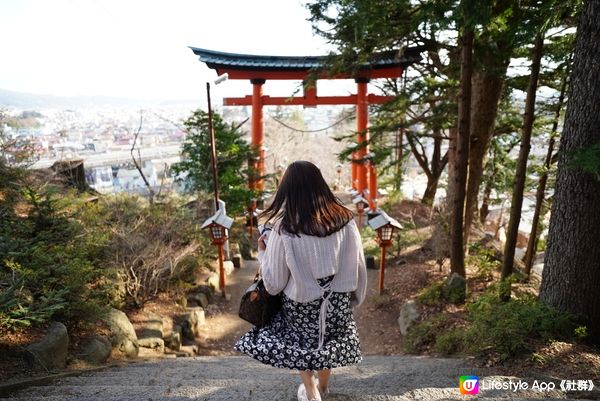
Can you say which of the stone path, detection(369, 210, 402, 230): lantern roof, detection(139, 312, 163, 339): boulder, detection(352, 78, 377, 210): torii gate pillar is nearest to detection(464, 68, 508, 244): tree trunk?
detection(369, 210, 402, 230): lantern roof

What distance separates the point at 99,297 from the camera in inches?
181

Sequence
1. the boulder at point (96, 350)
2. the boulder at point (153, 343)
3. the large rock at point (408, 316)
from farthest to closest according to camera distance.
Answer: the large rock at point (408, 316), the boulder at point (153, 343), the boulder at point (96, 350)

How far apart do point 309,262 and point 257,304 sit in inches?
17.4

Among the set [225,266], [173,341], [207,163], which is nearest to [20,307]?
[173,341]

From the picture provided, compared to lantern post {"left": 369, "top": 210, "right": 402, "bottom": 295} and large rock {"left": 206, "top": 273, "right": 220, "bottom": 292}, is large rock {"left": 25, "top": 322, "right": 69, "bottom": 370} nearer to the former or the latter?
large rock {"left": 206, "top": 273, "right": 220, "bottom": 292}

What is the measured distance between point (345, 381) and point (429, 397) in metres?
0.76

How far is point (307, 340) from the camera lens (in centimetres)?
237

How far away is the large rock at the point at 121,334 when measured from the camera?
4.41 meters

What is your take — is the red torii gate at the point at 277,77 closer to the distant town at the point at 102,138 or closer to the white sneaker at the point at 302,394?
the distant town at the point at 102,138

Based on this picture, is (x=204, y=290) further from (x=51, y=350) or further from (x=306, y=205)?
(x=306, y=205)

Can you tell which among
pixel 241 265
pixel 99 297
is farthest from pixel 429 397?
pixel 241 265

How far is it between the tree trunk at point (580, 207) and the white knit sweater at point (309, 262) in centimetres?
207

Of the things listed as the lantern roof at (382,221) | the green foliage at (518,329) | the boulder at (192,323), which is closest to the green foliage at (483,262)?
the lantern roof at (382,221)

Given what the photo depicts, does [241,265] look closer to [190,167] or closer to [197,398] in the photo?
[190,167]
